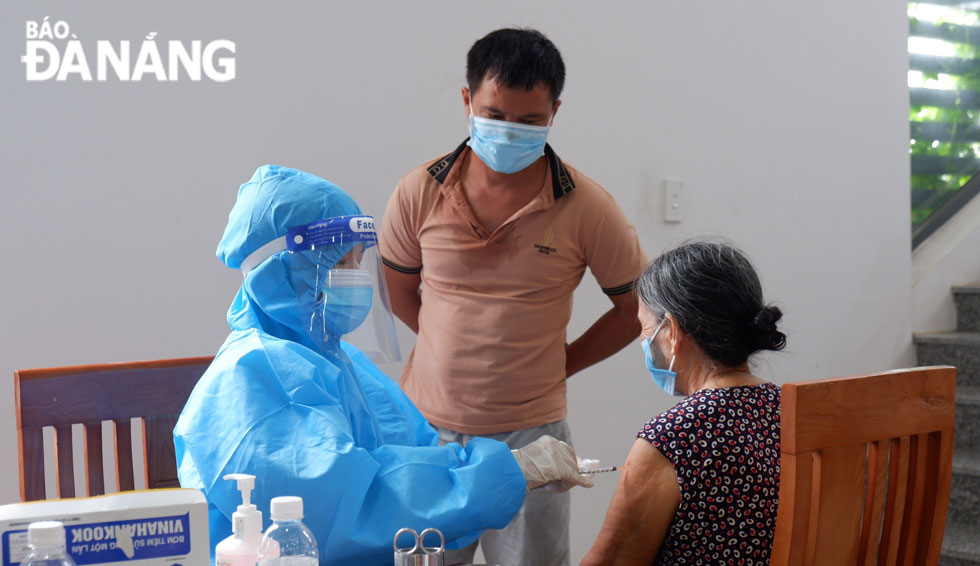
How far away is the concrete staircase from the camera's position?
296 centimetres

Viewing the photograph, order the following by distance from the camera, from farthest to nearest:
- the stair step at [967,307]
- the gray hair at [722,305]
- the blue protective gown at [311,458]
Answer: the stair step at [967,307], the gray hair at [722,305], the blue protective gown at [311,458]

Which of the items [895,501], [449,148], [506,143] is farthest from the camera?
[449,148]

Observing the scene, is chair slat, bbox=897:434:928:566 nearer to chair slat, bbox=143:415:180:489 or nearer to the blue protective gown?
the blue protective gown

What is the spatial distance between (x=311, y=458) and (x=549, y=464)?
0.36 meters

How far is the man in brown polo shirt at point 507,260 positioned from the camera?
185 centimetres

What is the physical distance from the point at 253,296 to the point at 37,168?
98cm

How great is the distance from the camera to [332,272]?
1.36 metres

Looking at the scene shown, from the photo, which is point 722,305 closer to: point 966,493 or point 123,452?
point 123,452

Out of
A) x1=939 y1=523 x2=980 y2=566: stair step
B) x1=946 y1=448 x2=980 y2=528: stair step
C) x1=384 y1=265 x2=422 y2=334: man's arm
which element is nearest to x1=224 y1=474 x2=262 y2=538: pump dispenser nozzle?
x1=384 y1=265 x2=422 y2=334: man's arm

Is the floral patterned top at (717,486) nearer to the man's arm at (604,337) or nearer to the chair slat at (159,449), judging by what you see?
the man's arm at (604,337)

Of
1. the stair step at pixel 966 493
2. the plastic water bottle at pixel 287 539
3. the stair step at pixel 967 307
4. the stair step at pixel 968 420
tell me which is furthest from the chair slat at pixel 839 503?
the stair step at pixel 967 307

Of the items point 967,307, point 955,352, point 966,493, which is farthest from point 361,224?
point 967,307

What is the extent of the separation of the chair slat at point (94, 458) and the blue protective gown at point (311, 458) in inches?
17.1

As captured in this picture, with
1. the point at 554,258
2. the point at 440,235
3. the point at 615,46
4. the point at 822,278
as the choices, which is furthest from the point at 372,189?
the point at 822,278
